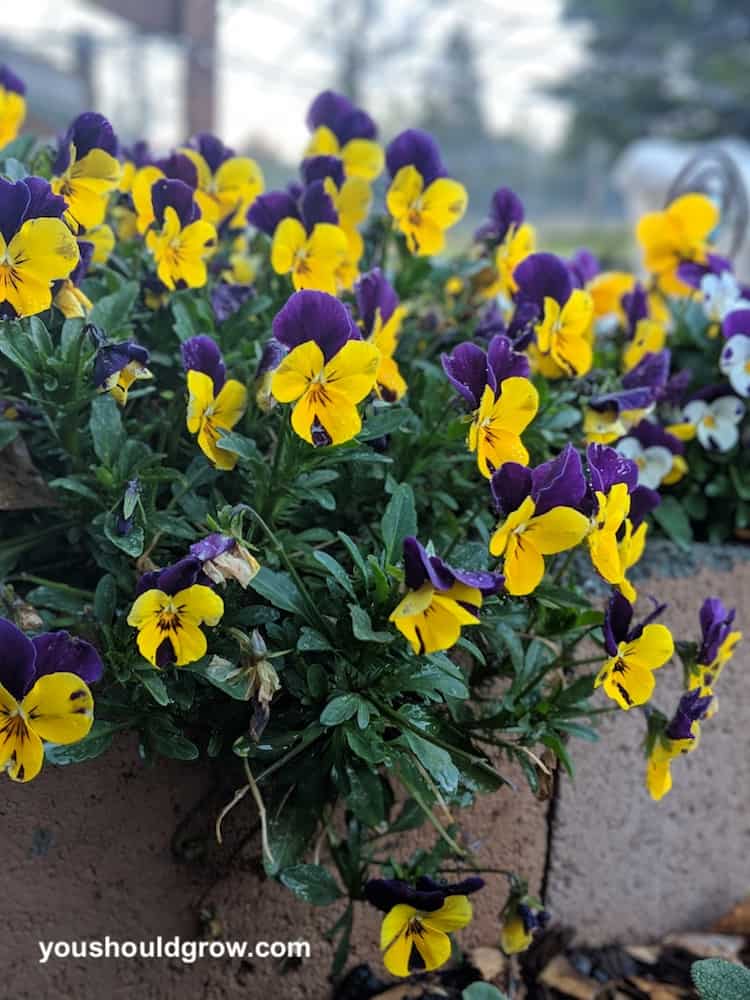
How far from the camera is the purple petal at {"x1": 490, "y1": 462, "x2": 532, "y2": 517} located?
0.89 m

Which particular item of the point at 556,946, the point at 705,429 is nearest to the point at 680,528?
the point at 705,429

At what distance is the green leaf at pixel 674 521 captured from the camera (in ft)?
4.63

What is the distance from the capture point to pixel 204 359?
1.02 m

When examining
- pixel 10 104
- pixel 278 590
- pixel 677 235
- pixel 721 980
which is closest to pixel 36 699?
pixel 278 590

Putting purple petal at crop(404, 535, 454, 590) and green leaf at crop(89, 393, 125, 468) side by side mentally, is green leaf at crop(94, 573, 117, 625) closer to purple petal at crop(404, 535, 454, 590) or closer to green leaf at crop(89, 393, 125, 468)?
green leaf at crop(89, 393, 125, 468)

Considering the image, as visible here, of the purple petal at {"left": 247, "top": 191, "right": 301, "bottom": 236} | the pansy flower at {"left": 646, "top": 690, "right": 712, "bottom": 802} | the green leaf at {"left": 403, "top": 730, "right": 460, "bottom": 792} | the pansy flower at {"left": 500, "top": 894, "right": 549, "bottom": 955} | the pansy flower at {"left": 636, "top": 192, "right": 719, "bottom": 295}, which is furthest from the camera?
the pansy flower at {"left": 636, "top": 192, "right": 719, "bottom": 295}

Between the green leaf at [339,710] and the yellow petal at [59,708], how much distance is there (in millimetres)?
193

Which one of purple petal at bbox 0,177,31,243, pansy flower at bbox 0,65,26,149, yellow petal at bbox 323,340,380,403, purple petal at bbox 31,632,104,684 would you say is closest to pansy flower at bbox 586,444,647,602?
yellow petal at bbox 323,340,380,403

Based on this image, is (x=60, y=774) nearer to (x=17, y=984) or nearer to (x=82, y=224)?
(x=17, y=984)

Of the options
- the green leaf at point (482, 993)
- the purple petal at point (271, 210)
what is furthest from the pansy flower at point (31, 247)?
the green leaf at point (482, 993)

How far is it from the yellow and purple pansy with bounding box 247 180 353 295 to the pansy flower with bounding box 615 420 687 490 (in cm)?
42

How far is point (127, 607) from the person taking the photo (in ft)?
3.35

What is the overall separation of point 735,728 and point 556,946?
38cm

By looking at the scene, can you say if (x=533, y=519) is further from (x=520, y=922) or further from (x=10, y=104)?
(x=10, y=104)
